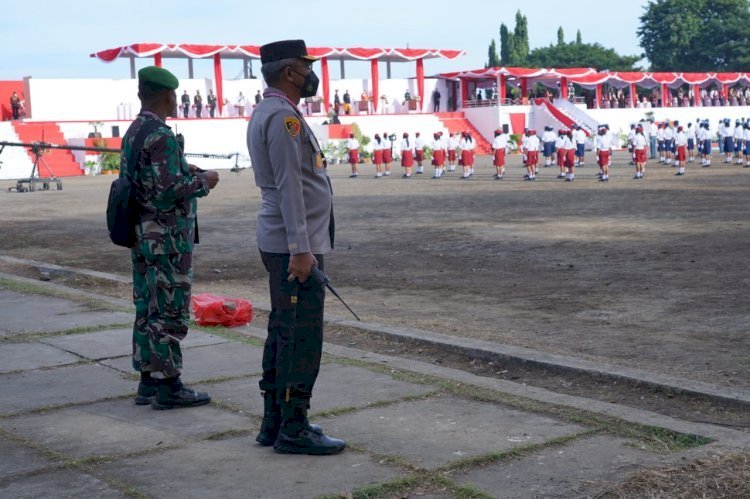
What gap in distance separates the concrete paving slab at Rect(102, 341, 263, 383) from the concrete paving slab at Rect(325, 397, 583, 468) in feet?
4.20

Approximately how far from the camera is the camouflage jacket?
5160 millimetres

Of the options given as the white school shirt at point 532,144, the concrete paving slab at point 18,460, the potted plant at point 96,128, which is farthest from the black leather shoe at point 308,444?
the potted plant at point 96,128

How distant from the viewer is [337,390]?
5551 millimetres

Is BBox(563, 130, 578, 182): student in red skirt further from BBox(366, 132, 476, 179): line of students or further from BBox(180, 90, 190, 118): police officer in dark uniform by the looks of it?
BBox(180, 90, 190, 118): police officer in dark uniform

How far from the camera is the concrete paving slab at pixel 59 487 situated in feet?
13.0

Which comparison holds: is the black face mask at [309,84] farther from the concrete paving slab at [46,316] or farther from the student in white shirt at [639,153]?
the student in white shirt at [639,153]

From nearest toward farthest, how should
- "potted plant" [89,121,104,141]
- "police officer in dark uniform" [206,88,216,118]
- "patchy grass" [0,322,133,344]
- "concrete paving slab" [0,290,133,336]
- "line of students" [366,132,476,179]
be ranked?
Answer: "patchy grass" [0,322,133,344]
"concrete paving slab" [0,290,133,336]
"line of students" [366,132,476,179]
"potted plant" [89,121,104,141]
"police officer in dark uniform" [206,88,216,118]

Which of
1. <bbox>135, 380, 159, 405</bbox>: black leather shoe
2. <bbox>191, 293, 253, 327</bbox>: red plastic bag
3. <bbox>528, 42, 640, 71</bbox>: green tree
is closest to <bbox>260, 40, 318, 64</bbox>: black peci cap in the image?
<bbox>135, 380, 159, 405</bbox>: black leather shoe

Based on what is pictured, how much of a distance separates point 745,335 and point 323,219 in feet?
13.0

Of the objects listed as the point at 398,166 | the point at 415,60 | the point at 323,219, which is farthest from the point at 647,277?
the point at 415,60

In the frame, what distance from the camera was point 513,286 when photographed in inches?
392

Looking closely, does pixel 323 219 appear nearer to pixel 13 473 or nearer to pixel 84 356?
pixel 13 473

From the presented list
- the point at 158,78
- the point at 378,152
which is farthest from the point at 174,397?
the point at 378,152

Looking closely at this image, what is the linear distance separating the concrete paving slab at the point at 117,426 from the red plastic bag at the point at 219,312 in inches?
88.2
